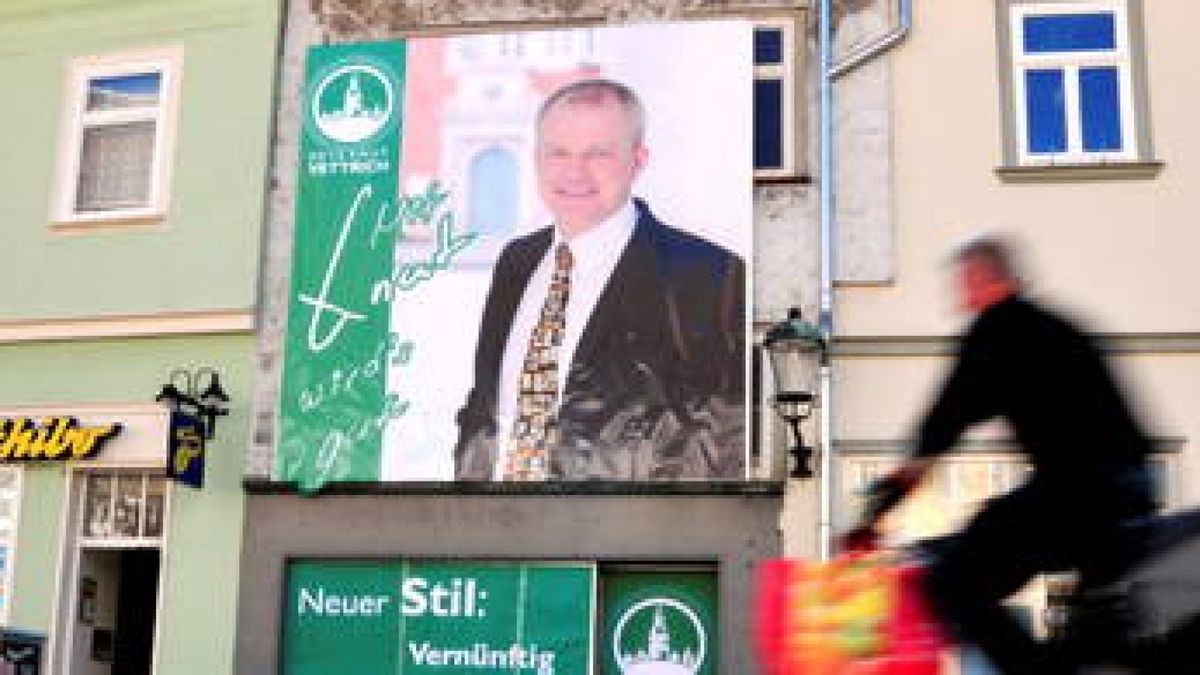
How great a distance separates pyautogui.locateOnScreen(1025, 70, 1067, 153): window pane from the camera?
15477mm

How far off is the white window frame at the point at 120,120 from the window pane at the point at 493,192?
3239mm

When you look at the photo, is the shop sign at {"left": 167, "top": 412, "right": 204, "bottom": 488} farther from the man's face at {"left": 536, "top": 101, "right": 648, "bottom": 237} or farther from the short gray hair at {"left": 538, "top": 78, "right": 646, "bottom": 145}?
the short gray hair at {"left": 538, "top": 78, "right": 646, "bottom": 145}

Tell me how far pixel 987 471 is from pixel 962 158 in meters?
2.85

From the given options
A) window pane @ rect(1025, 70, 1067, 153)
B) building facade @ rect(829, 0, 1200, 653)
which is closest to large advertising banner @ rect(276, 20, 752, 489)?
building facade @ rect(829, 0, 1200, 653)

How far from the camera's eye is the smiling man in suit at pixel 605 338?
50.6 feet

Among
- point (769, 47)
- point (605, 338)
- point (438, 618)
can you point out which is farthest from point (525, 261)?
point (438, 618)

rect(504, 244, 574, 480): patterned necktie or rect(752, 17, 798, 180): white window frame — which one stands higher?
rect(752, 17, 798, 180): white window frame

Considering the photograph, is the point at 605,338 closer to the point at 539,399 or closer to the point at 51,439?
the point at 539,399

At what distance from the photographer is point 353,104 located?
17000mm

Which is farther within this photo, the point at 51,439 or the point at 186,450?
the point at 51,439

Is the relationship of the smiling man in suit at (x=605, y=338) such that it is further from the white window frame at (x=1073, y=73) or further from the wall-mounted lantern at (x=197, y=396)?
the white window frame at (x=1073, y=73)

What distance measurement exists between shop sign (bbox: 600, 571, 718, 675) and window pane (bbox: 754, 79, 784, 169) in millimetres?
3839

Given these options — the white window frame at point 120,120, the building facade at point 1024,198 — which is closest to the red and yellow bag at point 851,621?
the building facade at point 1024,198

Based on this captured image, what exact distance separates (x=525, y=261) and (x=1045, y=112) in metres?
4.89
